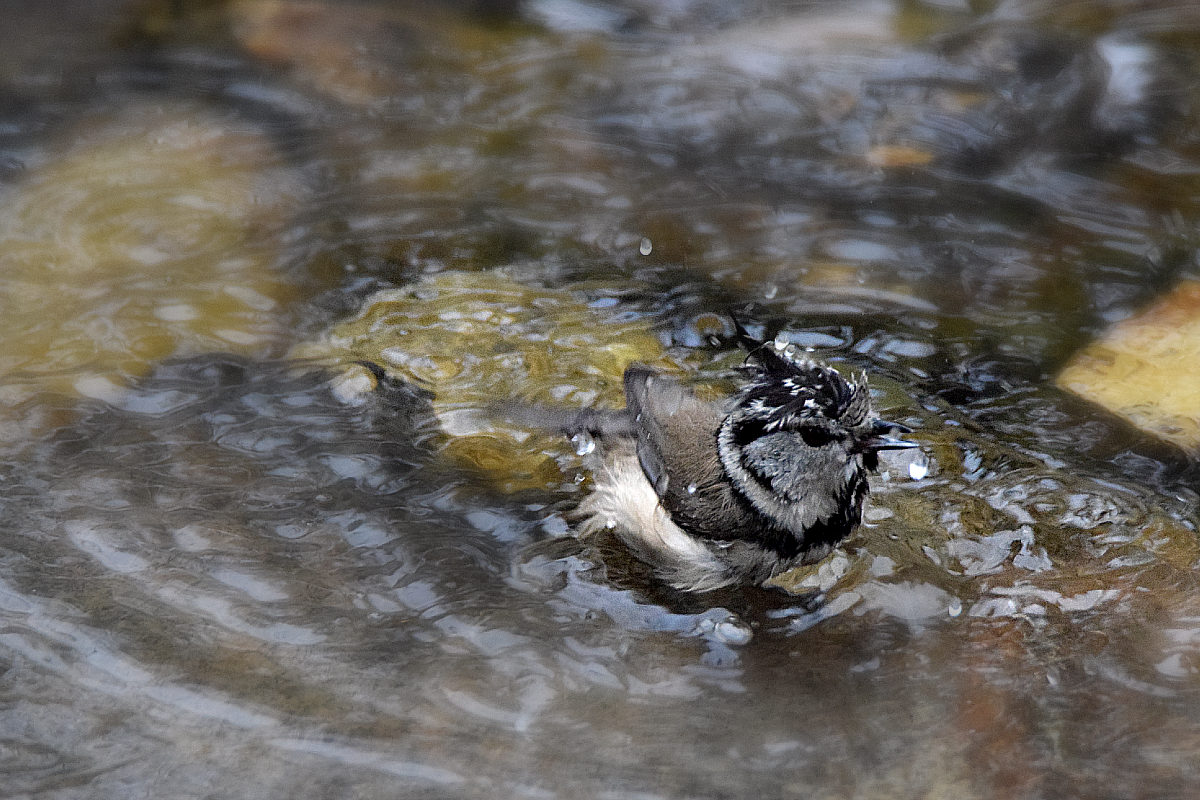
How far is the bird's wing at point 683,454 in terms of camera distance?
466 cm

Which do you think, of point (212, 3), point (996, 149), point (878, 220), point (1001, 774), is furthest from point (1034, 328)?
point (212, 3)

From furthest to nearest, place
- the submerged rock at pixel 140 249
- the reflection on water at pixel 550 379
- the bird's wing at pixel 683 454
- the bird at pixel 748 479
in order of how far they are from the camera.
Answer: the submerged rock at pixel 140 249
the bird's wing at pixel 683 454
the bird at pixel 748 479
the reflection on water at pixel 550 379

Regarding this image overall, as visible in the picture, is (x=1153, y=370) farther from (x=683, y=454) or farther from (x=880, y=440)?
(x=683, y=454)

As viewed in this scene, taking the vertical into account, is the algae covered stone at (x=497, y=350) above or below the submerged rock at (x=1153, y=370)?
below

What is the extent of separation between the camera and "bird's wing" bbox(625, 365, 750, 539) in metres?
4.66

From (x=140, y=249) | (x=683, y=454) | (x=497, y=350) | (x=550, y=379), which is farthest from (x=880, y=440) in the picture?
(x=140, y=249)

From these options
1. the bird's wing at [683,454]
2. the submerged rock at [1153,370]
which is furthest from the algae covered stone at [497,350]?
the submerged rock at [1153,370]

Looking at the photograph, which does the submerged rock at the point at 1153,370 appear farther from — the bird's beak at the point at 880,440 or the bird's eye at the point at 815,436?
the bird's eye at the point at 815,436

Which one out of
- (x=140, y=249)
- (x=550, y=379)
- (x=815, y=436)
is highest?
(x=815, y=436)

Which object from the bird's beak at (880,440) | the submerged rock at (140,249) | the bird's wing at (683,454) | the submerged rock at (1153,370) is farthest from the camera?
the submerged rock at (140,249)

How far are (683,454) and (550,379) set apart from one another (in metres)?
0.99

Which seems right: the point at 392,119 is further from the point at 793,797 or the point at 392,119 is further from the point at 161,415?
the point at 793,797

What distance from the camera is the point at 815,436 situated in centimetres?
457

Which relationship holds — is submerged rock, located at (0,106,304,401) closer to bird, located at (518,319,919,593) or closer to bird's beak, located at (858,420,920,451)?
bird, located at (518,319,919,593)
